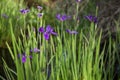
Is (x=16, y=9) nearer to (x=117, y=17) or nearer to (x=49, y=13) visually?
(x=49, y=13)

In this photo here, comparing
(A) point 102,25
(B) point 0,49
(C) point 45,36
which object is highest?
(C) point 45,36

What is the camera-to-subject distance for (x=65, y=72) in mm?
1616

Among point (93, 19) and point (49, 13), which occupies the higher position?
point (93, 19)

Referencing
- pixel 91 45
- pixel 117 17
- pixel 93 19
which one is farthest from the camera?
pixel 117 17

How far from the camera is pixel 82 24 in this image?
3.68 metres

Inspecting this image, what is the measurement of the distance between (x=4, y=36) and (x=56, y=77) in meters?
2.04

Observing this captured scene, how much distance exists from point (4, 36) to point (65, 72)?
204 cm

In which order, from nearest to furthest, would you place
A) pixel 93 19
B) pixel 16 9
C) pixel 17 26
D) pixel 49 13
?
pixel 93 19 → pixel 17 26 → pixel 16 9 → pixel 49 13

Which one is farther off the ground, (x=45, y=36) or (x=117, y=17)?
(x=45, y=36)

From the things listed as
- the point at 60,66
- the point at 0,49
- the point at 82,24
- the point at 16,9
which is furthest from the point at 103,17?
the point at 16,9

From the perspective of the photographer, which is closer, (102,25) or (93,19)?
(93,19)

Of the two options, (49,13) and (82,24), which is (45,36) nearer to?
(82,24)

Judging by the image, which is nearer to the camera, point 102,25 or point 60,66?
point 60,66

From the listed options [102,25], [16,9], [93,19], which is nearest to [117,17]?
[102,25]
